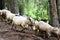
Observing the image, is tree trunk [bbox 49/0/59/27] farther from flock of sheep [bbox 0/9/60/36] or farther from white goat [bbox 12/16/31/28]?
white goat [bbox 12/16/31/28]

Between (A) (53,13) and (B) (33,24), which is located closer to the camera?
(B) (33,24)

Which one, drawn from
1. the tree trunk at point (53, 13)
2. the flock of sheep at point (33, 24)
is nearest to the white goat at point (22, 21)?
the flock of sheep at point (33, 24)

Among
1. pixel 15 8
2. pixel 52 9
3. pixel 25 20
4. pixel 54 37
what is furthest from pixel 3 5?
pixel 54 37

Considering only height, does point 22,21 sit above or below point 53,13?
below

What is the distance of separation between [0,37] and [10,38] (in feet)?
1.20

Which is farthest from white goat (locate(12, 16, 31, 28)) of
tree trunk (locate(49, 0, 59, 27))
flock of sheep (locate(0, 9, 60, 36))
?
Answer: tree trunk (locate(49, 0, 59, 27))

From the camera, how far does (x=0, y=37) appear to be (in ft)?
22.1

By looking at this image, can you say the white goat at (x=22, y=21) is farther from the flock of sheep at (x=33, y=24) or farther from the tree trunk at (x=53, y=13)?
the tree trunk at (x=53, y=13)

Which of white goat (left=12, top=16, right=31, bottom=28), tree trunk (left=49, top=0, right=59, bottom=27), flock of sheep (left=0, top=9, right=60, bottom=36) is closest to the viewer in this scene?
flock of sheep (left=0, top=9, right=60, bottom=36)

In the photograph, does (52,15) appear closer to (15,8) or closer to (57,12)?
(57,12)

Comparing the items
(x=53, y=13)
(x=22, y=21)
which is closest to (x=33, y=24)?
(x=22, y=21)

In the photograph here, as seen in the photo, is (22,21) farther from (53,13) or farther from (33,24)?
(53,13)

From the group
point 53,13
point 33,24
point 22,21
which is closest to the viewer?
point 33,24

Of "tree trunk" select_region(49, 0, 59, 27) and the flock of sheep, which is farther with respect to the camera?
"tree trunk" select_region(49, 0, 59, 27)
